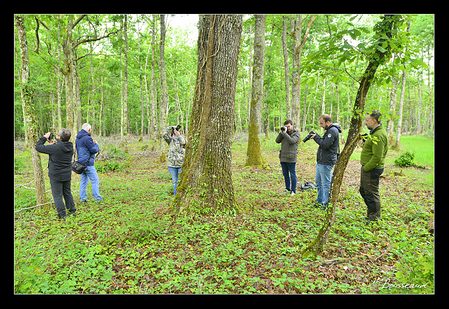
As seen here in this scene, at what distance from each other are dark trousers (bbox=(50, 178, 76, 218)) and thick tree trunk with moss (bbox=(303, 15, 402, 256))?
500 cm

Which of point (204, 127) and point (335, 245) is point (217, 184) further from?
point (335, 245)

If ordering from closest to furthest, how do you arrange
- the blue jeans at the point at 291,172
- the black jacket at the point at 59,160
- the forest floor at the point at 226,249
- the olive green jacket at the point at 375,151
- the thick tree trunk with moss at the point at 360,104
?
the forest floor at the point at 226,249, the thick tree trunk with moss at the point at 360,104, the olive green jacket at the point at 375,151, the black jacket at the point at 59,160, the blue jeans at the point at 291,172

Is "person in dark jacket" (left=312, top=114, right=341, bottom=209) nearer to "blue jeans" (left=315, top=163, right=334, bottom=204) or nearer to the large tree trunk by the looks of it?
"blue jeans" (left=315, top=163, right=334, bottom=204)

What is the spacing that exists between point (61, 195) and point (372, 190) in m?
6.47

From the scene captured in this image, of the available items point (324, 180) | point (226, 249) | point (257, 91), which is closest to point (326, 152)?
point (324, 180)

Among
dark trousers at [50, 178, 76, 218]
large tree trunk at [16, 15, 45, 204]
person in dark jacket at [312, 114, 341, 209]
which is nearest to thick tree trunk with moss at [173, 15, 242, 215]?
→ person in dark jacket at [312, 114, 341, 209]

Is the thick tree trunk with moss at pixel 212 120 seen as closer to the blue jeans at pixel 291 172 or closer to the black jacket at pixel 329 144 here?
the black jacket at pixel 329 144

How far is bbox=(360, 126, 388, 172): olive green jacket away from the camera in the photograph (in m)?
5.04

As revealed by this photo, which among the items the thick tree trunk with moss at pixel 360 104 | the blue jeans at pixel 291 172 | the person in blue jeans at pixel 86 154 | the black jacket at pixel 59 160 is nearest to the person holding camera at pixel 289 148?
the blue jeans at pixel 291 172

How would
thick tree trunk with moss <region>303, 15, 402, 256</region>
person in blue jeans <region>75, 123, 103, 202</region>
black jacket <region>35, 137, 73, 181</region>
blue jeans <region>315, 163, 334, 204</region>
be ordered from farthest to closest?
person in blue jeans <region>75, 123, 103, 202</region>
blue jeans <region>315, 163, 334, 204</region>
black jacket <region>35, 137, 73, 181</region>
thick tree trunk with moss <region>303, 15, 402, 256</region>

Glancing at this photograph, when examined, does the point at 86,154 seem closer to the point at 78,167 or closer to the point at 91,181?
the point at 78,167

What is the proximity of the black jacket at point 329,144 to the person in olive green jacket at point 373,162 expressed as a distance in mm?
795

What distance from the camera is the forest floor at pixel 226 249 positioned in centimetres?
330
